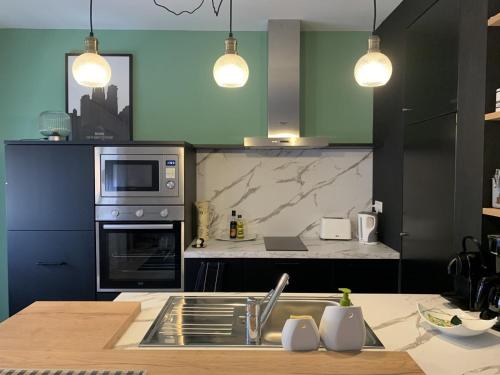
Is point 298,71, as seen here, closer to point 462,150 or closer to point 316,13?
point 316,13

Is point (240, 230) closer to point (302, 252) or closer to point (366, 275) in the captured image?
point (302, 252)

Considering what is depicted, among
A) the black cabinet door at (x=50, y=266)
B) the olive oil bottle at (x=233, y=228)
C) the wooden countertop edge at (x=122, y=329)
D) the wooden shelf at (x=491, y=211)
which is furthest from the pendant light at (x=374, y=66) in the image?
the black cabinet door at (x=50, y=266)

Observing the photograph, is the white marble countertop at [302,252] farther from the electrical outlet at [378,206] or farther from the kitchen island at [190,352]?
the kitchen island at [190,352]

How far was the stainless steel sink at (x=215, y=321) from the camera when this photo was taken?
1.41 metres

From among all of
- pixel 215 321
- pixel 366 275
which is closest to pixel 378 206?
pixel 366 275

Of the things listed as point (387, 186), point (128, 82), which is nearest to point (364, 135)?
point (387, 186)

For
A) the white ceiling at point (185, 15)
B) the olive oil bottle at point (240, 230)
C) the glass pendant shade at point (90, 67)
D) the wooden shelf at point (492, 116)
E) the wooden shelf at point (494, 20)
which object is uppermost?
the white ceiling at point (185, 15)

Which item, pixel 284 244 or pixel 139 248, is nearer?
pixel 139 248

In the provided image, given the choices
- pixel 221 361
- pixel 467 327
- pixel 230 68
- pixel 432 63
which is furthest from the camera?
pixel 432 63

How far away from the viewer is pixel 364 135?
345cm

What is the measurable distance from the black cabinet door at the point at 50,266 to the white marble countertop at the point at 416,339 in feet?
3.78

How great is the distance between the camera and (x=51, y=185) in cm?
A: 286

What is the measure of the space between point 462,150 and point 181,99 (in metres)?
2.25

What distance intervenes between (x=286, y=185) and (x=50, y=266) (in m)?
1.92
